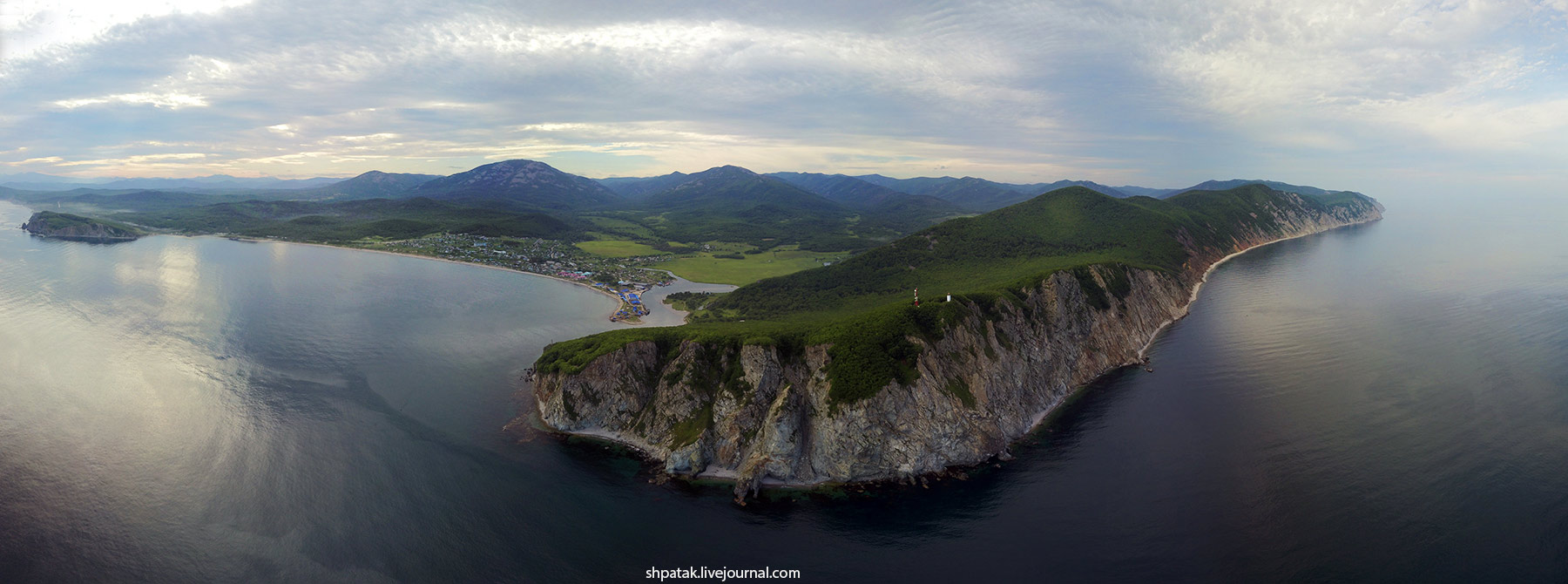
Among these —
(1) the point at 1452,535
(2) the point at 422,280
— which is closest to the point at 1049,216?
(1) the point at 1452,535

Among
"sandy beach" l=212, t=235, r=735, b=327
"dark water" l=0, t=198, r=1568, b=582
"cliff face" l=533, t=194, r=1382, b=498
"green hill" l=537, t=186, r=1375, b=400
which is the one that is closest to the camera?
"dark water" l=0, t=198, r=1568, b=582

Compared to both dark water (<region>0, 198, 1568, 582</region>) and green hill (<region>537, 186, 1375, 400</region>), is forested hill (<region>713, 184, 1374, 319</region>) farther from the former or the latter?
dark water (<region>0, 198, 1568, 582</region>)

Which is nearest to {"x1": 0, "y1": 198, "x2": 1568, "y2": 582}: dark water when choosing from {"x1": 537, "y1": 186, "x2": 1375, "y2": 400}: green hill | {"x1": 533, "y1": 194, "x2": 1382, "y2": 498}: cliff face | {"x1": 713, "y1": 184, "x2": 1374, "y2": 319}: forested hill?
{"x1": 533, "y1": 194, "x2": 1382, "y2": 498}: cliff face

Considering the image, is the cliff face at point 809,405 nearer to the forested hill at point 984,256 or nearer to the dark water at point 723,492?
the dark water at point 723,492

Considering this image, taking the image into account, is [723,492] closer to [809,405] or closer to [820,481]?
[820,481]

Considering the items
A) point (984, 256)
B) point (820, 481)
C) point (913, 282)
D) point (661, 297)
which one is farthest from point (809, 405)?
point (661, 297)

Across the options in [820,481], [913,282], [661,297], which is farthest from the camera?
[661,297]
